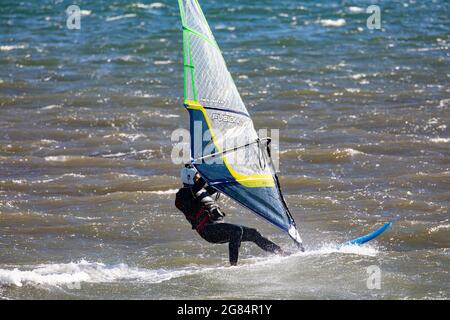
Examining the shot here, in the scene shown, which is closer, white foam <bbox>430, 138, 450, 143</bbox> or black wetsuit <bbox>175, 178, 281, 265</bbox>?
black wetsuit <bbox>175, 178, 281, 265</bbox>

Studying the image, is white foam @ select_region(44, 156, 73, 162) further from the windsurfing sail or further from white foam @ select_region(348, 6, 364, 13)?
white foam @ select_region(348, 6, 364, 13)

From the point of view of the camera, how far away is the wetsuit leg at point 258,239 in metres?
8.83

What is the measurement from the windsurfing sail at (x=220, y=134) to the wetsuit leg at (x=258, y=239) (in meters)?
0.18

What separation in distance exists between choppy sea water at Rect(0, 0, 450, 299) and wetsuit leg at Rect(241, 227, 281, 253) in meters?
0.18

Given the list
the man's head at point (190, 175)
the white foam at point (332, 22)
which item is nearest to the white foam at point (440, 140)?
the man's head at point (190, 175)

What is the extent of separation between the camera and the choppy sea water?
8688 millimetres

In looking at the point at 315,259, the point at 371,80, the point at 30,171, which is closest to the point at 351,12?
the point at 371,80

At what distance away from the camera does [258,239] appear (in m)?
8.88

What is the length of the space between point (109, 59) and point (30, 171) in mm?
7612

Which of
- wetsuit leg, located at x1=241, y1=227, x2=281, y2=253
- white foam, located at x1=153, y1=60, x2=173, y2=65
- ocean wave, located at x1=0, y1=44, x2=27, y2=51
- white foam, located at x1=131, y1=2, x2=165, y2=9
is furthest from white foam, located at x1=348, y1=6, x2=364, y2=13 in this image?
wetsuit leg, located at x1=241, y1=227, x2=281, y2=253

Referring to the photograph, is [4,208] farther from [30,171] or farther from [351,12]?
[351,12]

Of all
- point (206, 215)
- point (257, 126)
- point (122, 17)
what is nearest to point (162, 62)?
point (257, 126)

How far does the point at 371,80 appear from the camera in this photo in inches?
699
